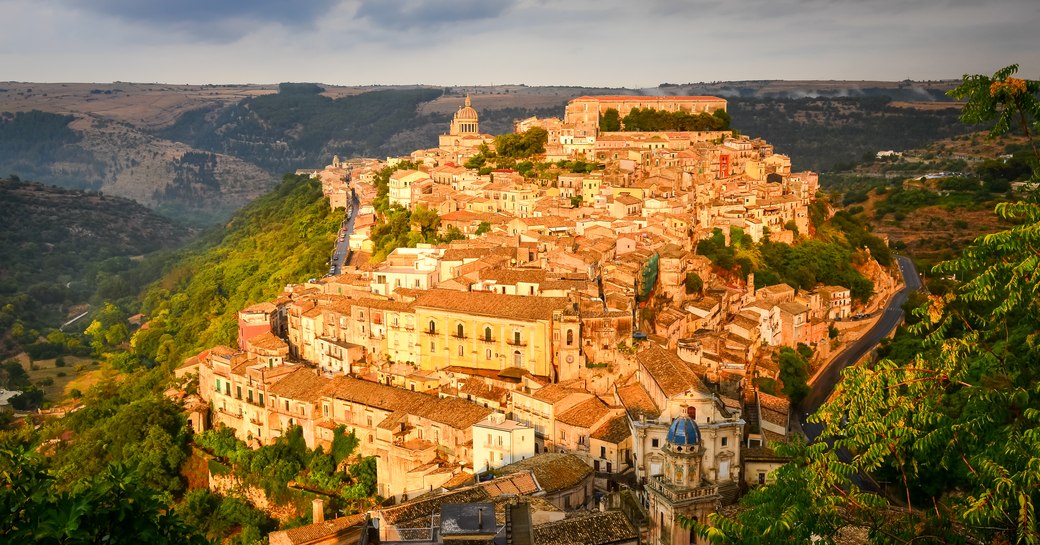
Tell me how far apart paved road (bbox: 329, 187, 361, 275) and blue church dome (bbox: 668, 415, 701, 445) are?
86.2ft

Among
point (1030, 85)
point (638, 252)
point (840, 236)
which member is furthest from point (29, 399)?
point (1030, 85)

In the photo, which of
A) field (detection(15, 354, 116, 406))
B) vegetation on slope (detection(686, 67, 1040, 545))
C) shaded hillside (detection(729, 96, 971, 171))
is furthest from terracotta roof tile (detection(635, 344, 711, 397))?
shaded hillside (detection(729, 96, 971, 171))

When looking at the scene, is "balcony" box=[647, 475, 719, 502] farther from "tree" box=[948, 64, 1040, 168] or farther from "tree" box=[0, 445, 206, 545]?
"tree" box=[0, 445, 206, 545]

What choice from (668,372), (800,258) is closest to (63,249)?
(800,258)

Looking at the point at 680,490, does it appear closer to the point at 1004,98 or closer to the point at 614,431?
the point at 614,431

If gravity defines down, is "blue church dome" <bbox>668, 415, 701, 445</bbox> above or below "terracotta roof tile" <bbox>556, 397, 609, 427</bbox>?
above

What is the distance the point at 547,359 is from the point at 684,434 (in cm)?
870

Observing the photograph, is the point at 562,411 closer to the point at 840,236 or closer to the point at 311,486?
the point at 311,486

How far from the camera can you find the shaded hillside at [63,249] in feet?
237

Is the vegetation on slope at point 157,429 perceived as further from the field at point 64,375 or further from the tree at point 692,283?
the tree at point 692,283

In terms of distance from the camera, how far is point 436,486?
2369 cm

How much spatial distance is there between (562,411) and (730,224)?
Answer: 20917 millimetres

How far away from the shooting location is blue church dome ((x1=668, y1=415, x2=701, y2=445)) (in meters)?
19.4

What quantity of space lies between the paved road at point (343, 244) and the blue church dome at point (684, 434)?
26.3 m
